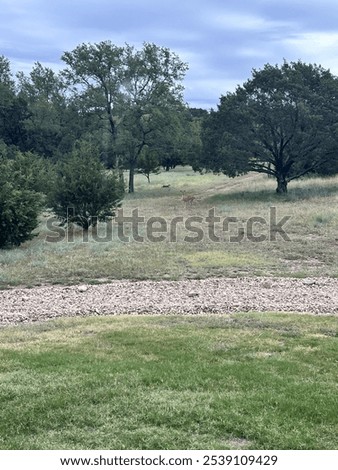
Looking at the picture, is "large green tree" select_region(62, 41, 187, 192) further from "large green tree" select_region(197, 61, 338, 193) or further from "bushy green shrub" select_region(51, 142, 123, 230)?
"bushy green shrub" select_region(51, 142, 123, 230)

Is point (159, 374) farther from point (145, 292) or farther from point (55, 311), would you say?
point (145, 292)

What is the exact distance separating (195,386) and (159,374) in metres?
0.52

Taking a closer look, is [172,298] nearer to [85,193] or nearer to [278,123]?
[85,193]

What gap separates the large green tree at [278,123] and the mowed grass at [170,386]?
32623 mm

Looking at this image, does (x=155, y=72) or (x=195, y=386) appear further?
(x=155, y=72)

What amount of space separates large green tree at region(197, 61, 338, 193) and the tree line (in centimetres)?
8

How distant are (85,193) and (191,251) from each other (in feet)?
27.3

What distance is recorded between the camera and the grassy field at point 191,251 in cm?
1366

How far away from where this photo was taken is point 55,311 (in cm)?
973

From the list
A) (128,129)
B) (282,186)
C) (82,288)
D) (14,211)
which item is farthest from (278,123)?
(82,288)

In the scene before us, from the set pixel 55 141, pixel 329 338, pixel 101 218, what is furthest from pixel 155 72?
pixel 329 338

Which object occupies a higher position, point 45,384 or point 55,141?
point 55,141

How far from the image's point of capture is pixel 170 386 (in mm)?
5418

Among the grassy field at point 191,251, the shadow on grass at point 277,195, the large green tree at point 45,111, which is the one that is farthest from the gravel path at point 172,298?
the large green tree at point 45,111
